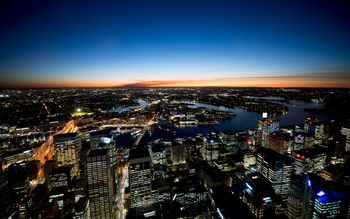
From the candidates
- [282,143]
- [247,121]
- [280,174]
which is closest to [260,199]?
[280,174]

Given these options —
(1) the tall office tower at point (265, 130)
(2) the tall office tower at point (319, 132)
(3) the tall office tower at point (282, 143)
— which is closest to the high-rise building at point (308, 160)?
(3) the tall office tower at point (282, 143)

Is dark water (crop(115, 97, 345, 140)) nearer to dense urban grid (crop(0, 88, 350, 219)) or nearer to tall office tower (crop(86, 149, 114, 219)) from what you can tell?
dense urban grid (crop(0, 88, 350, 219))

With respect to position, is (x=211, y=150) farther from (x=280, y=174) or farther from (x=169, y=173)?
(x=280, y=174)

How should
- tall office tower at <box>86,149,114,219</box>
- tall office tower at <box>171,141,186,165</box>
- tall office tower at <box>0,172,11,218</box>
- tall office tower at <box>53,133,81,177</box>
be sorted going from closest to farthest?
tall office tower at <box>0,172,11,218</box>, tall office tower at <box>86,149,114,219</box>, tall office tower at <box>53,133,81,177</box>, tall office tower at <box>171,141,186,165</box>

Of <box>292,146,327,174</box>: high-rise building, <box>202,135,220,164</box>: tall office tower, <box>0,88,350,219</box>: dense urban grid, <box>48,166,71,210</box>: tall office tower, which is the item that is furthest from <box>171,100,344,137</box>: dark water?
<box>48,166,71,210</box>: tall office tower

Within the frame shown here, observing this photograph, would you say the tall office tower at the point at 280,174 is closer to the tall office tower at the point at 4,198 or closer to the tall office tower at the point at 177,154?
the tall office tower at the point at 177,154

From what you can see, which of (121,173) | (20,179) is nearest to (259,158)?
(121,173)
